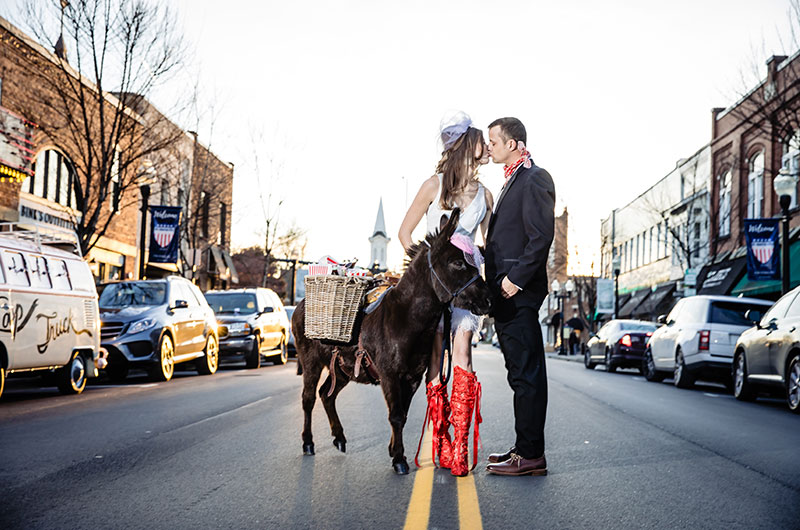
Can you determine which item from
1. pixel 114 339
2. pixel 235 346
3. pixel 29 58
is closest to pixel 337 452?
pixel 114 339

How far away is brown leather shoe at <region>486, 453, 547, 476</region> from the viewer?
5910 millimetres

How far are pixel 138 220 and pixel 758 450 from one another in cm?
3216

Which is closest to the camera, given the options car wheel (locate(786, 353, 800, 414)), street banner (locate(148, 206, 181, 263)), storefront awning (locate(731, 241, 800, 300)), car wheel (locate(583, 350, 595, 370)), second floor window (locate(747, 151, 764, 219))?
car wheel (locate(786, 353, 800, 414))

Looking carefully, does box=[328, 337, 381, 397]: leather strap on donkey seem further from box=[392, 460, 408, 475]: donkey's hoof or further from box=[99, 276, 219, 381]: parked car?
box=[99, 276, 219, 381]: parked car

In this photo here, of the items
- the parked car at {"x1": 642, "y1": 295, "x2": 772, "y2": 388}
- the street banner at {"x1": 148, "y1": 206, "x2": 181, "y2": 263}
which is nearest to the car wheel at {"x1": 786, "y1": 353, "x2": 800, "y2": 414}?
the parked car at {"x1": 642, "y1": 295, "x2": 772, "y2": 388}

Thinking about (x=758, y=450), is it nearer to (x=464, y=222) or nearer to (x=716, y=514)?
(x=716, y=514)

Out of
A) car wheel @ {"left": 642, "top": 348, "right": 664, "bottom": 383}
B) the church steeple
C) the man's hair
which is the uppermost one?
the church steeple

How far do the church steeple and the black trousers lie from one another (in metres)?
145

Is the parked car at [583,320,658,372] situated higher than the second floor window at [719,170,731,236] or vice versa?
the second floor window at [719,170,731,236]

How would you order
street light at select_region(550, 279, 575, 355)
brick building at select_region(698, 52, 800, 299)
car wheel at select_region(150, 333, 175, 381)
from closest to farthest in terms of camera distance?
car wheel at select_region(150, 333, 175, 381), brick building at select_region(698, 52, 800, 299), street light at select_region(550, 279, 575, 355)

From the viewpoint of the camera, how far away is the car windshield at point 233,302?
2148cm

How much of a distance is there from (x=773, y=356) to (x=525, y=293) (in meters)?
8.38

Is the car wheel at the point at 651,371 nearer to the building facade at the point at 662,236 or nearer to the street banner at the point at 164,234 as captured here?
the building facade at the point at 662,236

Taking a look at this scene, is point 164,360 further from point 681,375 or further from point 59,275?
point 681,375
